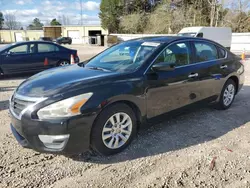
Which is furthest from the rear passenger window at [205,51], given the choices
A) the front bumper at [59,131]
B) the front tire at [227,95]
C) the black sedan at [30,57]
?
the black sedan at [30,57]

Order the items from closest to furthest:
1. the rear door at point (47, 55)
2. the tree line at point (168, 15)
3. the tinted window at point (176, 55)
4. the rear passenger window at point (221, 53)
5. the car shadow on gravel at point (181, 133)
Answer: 1. the car shadow on gravel at point (181, 133)
2. the tinted window at point (176, 55)
3. the rear passenger window at point (221, 53)
4. the rear door at point (47, 55)
5. the tree line at point (168, 15)

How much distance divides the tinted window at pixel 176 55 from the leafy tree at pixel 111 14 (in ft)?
136

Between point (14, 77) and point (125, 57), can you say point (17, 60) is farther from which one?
point (125, 57)

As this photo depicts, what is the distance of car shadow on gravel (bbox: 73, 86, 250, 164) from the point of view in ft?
10.8

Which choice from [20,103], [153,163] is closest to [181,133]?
[153,163]

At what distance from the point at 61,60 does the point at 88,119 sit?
7464 mm

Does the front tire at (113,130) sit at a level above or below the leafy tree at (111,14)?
below

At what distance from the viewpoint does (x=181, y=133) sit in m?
3.98

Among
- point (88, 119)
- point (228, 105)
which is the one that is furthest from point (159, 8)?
point (88, 119)

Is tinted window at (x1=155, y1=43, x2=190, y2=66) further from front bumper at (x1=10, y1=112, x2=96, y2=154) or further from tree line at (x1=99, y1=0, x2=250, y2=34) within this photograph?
tree line at (x1=99, y1=0, x2=250, y2=34)

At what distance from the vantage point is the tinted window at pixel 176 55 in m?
3.77

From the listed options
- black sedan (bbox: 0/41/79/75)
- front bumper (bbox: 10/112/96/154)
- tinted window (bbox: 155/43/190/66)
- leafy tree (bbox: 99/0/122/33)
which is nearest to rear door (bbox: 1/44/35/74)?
black sedan (bbox: 0/41/79/75)

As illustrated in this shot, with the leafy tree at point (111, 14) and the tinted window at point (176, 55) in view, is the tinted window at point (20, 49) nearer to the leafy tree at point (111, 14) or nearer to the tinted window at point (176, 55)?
the tinted window at point (176, 55)

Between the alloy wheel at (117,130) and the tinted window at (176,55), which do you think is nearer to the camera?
the alloy wheel at (117,130)
